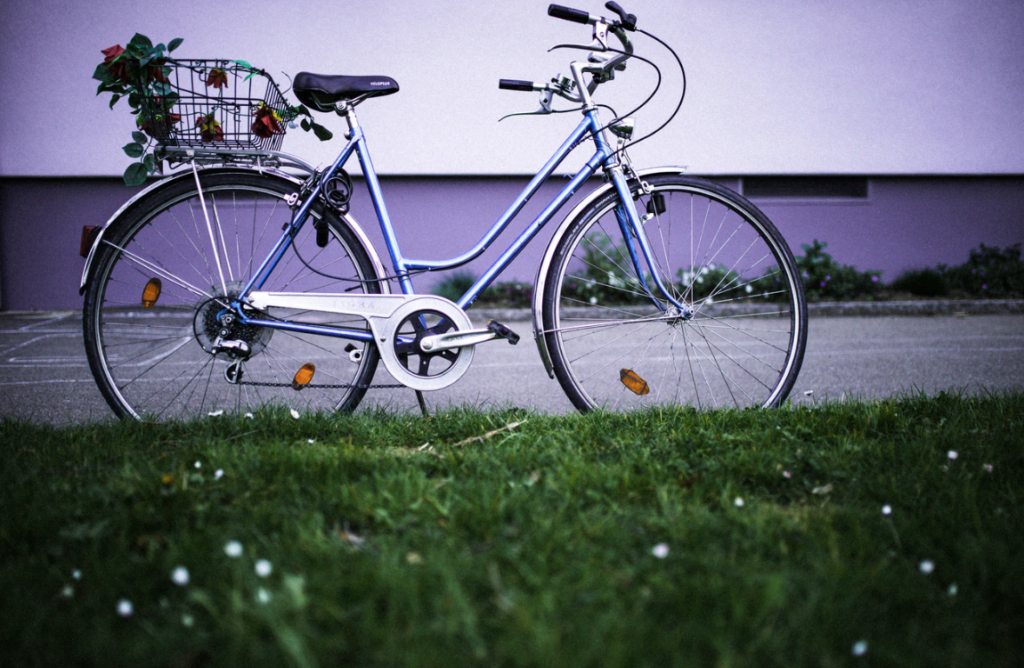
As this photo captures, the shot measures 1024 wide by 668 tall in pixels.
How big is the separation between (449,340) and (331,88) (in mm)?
1058

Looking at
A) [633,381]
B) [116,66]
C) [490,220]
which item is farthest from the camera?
[490,220]

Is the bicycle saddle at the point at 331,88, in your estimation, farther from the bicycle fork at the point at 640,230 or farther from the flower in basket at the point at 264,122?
the bicycle fork at the point at 640,230

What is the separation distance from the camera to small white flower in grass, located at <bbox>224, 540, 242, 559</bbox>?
1.46 m

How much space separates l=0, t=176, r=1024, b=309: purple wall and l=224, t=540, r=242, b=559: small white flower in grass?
7.45 m

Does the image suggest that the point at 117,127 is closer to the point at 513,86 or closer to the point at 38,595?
the point at 513,86

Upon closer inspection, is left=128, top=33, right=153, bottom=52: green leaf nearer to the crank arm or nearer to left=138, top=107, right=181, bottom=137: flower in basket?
left=138, top=107, right=181, bottom=137: flower in basket

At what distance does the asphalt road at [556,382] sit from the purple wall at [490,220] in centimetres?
183

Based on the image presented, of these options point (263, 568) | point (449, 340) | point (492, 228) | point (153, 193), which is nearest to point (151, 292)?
point (153, 193)

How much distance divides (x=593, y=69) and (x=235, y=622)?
241cm

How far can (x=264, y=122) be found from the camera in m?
2.62

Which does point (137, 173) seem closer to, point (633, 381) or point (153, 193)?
point (153, 193)

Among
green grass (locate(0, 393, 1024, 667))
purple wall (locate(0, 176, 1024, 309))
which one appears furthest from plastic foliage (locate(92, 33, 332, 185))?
purple wall (locate(0, 176, 1024, 309))

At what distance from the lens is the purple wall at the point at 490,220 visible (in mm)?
8688

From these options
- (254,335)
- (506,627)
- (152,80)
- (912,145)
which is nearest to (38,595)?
(506,627)
